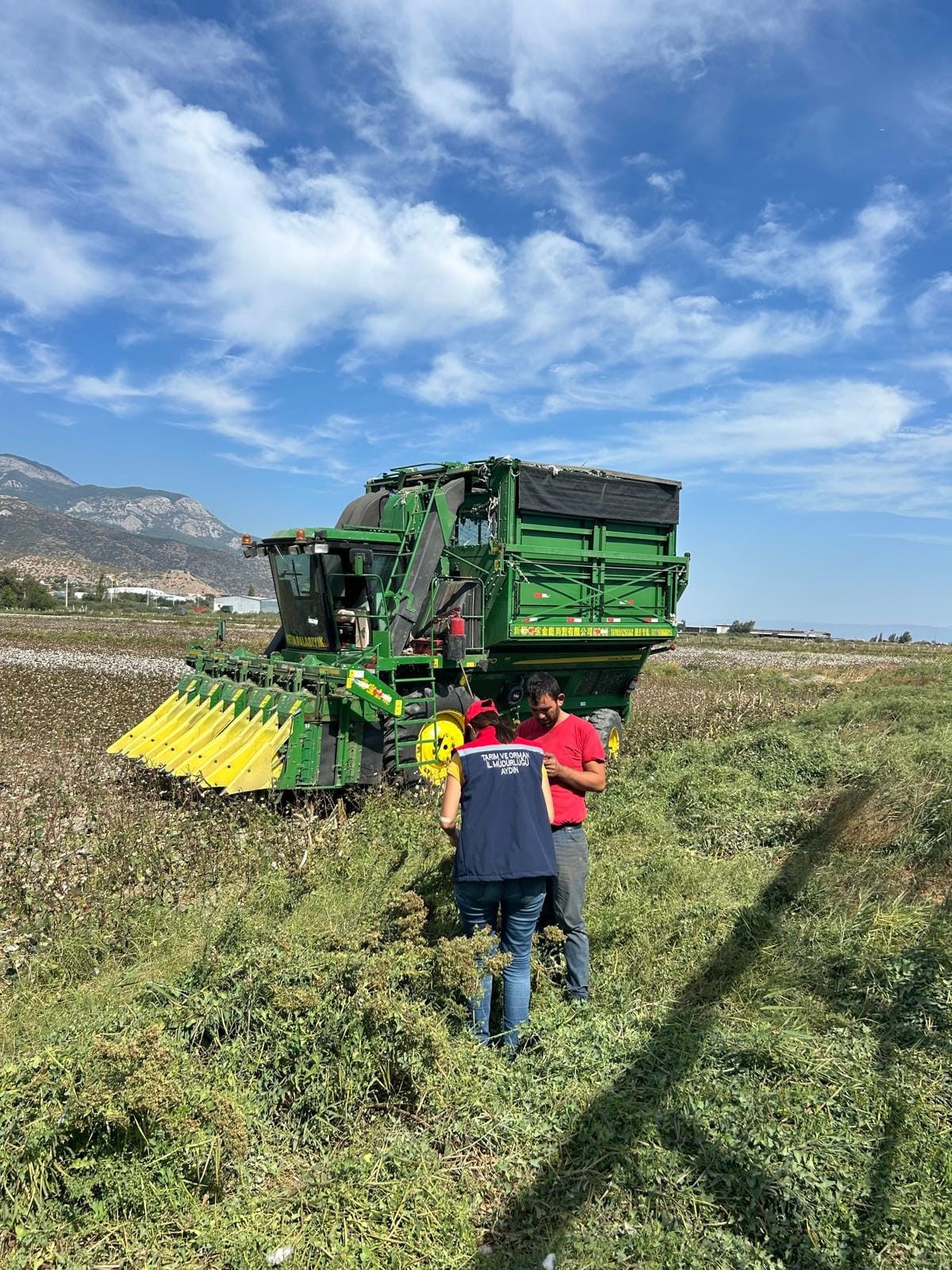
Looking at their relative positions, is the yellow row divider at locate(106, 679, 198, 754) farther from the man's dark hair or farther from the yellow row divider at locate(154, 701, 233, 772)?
the man's dark hair

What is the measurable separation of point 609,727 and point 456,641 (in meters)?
3.24

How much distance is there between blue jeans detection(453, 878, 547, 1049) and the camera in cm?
379

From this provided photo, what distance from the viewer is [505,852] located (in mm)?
3742

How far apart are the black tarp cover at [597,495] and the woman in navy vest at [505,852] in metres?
6.15

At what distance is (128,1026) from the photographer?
3346 mm

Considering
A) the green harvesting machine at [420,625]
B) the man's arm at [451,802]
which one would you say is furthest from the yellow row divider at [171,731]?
the man's arm at [451,802]

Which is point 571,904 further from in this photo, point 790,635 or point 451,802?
point 790,635

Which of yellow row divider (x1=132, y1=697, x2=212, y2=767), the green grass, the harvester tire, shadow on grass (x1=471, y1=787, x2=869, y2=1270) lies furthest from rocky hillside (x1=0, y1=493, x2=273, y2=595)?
shadow on grass (x1=471, y1=787, x2=869, y2=1270)

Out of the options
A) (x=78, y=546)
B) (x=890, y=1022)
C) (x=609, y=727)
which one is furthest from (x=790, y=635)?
(x=78, y=546)

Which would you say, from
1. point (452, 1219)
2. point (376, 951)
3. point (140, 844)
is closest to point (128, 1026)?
point (376, 951)

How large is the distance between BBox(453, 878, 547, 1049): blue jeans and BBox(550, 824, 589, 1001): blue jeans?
366 mm

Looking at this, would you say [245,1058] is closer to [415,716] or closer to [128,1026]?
[128,1026]

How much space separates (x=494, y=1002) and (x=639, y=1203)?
144 cm

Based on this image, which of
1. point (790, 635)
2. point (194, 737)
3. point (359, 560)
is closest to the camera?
point (194, 737)
